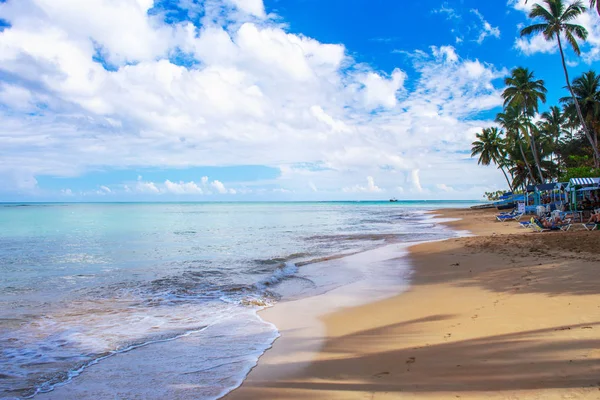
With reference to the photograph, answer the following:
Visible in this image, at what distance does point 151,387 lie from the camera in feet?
15.1

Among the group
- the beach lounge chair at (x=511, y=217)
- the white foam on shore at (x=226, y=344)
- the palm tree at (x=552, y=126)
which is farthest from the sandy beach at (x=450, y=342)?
the palm tree at (x=552, y=126)

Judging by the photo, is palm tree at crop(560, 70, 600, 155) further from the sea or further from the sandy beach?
the sandy beach

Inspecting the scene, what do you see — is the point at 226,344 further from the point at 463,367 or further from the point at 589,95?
the point at 589,95

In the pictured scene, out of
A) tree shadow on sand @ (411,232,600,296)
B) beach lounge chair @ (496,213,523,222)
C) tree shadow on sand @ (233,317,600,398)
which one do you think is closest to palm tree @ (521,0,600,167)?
beach lounge chair @ (496,213,523,222)

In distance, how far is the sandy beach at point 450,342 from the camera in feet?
12.8

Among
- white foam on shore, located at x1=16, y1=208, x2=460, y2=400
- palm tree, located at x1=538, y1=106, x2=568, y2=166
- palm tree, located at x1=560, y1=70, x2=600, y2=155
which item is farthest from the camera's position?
palm tree, located at x1=538, y1=106, x2=568, y2=166

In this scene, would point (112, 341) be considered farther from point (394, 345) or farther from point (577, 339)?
point (577, 339)

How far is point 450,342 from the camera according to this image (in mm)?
5211

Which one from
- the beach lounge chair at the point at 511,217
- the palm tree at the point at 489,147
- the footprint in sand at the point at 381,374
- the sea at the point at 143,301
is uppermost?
the palm tree at the point at 489,147

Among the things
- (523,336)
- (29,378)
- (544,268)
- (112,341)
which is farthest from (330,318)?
(544,268)

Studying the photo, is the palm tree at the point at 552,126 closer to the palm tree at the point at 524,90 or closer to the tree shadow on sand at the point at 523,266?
the palm tree at the point at 524,90

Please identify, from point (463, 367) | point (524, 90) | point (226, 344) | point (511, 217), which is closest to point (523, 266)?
point (463, 367)

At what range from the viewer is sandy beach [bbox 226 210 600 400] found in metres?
3.90

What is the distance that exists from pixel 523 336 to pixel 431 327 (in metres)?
1.37
